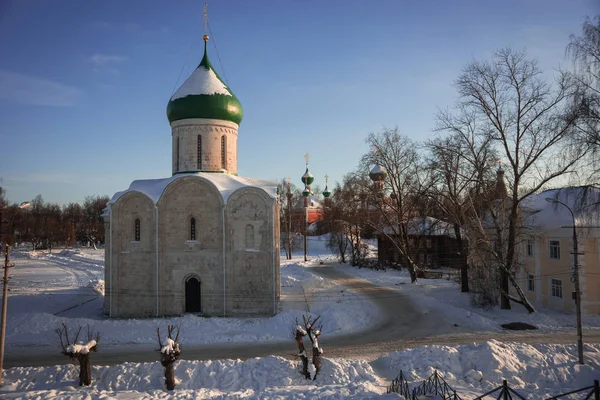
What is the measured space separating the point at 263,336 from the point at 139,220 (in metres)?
8.21

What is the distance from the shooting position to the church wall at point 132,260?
65.0 ft

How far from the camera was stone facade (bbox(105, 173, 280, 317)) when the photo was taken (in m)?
19.7

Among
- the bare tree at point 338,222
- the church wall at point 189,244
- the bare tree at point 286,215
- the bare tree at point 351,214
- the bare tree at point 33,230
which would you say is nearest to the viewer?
the church wall at point 189,244

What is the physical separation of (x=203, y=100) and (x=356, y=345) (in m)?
13.4

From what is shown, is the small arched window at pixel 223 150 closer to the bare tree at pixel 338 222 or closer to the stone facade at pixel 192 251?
the stone facade at pixel 192 251

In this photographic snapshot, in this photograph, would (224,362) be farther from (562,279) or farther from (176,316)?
(562,279)

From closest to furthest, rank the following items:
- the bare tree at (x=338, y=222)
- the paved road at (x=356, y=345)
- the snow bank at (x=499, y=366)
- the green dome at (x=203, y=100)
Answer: the snow bank at (x=499, y=366), the paved road at (x=356, y=345), the green dome at (x=203, y=100), the bare tree at (x=338, y=222)

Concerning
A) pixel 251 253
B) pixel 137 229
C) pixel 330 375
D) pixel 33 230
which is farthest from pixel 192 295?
pixel 33 230

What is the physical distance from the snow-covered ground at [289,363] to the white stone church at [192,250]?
1.14 meters

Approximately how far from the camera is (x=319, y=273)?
36344mm

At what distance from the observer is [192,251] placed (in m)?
20.0

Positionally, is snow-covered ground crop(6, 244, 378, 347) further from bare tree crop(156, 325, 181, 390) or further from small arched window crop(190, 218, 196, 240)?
bare tree crop(156, 325, 181, 390)

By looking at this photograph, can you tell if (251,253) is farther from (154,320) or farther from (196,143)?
(196,143)

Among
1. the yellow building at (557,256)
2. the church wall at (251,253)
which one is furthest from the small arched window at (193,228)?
the yellow building at (557,256)
